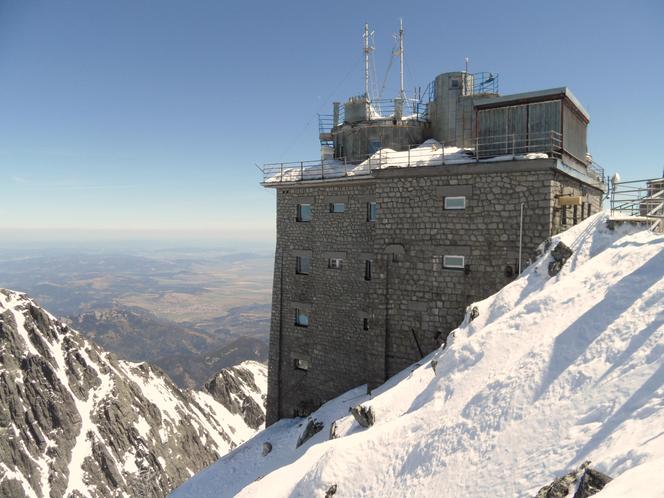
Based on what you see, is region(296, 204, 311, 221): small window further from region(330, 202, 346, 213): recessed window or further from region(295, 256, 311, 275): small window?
region(295, 256, 311, 275): small window

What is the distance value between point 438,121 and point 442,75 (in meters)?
2.86

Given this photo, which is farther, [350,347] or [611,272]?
[350,347]

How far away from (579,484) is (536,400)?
2.56m

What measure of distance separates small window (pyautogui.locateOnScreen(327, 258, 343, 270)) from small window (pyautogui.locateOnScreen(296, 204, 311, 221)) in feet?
9.06

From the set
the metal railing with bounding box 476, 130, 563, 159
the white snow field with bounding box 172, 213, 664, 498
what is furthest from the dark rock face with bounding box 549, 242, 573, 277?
the metal railing with bounding box 476, 130, 563, 159

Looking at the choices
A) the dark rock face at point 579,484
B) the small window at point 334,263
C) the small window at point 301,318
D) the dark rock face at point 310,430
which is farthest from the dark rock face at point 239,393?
the dark rock face at point 579,484

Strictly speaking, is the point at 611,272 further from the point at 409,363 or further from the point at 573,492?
the point at 409,363

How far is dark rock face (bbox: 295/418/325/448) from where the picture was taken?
60.7 ft

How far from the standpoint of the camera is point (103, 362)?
76562 millimetres

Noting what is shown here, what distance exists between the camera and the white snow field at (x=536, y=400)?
7.46 meters

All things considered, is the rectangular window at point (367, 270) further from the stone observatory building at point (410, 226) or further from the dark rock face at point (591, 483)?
the dark rock face at point (591, 483)

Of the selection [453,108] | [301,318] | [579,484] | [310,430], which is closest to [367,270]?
[301,318]

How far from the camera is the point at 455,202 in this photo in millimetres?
18016

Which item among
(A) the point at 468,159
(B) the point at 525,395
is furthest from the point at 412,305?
(B) the point at 525,395
